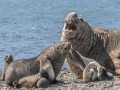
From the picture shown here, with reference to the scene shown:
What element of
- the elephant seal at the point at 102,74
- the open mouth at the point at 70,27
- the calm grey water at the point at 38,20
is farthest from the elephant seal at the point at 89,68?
the calm grey water at the point at 38,20

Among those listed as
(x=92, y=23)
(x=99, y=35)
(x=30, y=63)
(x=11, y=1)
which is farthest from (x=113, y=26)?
(x=11, y=1)

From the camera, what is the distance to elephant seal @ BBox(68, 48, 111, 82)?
1159 centimetres

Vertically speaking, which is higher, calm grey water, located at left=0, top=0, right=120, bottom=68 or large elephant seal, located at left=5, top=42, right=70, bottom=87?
large elephant seal, located at left=5, top=42, right=70, bottom=87

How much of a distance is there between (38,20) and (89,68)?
1704 cm

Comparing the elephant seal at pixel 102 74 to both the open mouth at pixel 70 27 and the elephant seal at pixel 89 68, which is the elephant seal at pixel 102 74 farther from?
the open mouth at pixel 70 27

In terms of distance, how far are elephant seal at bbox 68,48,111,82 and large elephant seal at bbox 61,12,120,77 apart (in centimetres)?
47

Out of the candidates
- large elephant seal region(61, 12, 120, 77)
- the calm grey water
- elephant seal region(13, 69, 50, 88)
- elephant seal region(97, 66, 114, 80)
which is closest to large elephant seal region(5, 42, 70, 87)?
elephant seal region(13, 69, 50, 88)

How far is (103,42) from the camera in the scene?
1341 cm

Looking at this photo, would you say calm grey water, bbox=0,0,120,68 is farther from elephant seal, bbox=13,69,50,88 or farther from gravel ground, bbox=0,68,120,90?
elephant seal, bbox=13,69,50,88

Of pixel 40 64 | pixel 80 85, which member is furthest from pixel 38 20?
pixel 80 85

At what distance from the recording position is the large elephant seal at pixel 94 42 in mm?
12758

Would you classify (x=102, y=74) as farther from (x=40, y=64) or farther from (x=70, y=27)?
(x=70, y=27)

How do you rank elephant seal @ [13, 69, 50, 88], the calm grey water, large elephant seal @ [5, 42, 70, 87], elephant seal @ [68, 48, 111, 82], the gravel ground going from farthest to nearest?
the calm grey water, large elephant seal @ [5, 42, 70, 87], elephant seal @ [68, 48, 111, 82], elephant seal @ [13, 69, 50, 88], the gravel ground

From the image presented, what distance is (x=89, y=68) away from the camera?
11.7 m
